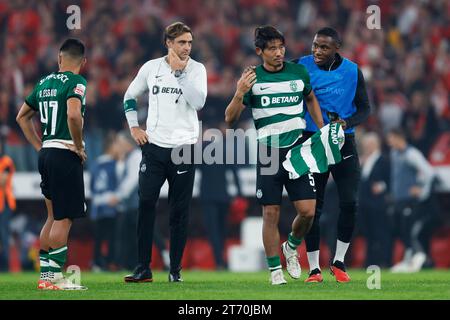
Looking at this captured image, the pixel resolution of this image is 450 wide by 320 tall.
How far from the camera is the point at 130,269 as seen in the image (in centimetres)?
1823

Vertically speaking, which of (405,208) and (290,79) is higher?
(290,79)

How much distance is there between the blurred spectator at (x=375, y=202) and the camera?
60.2ft

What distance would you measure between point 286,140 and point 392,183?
8292mm

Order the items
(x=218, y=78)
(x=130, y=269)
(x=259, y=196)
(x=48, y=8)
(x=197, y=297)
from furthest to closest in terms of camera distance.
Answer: (x=48, y=8) < (x=218, y=78) < (x=130, y=269) < (x=259, y=196) < (x=197, y=297)

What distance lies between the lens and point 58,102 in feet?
34.2

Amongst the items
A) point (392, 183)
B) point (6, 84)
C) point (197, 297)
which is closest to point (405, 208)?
point (392, 183)

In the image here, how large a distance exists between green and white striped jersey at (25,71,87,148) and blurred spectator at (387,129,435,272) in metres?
8.86

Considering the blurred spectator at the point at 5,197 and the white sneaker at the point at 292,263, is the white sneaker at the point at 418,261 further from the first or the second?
the white sneaker at the point at 292,263

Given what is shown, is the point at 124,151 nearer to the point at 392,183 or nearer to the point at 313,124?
the point at 392,183

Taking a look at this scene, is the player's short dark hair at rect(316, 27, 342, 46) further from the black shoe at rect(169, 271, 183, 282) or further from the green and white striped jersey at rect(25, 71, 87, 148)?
the black shoe at rect(169, 271, 183, 282)

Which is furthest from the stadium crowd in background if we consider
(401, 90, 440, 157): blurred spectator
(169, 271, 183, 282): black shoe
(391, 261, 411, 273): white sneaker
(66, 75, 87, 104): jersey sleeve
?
(66, 75, 87, 104): jersey sleeve

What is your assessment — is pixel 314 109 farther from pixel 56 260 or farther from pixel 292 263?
pixel 56 260

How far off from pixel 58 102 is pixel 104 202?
825cm

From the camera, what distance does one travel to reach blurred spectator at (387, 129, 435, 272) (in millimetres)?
18266
